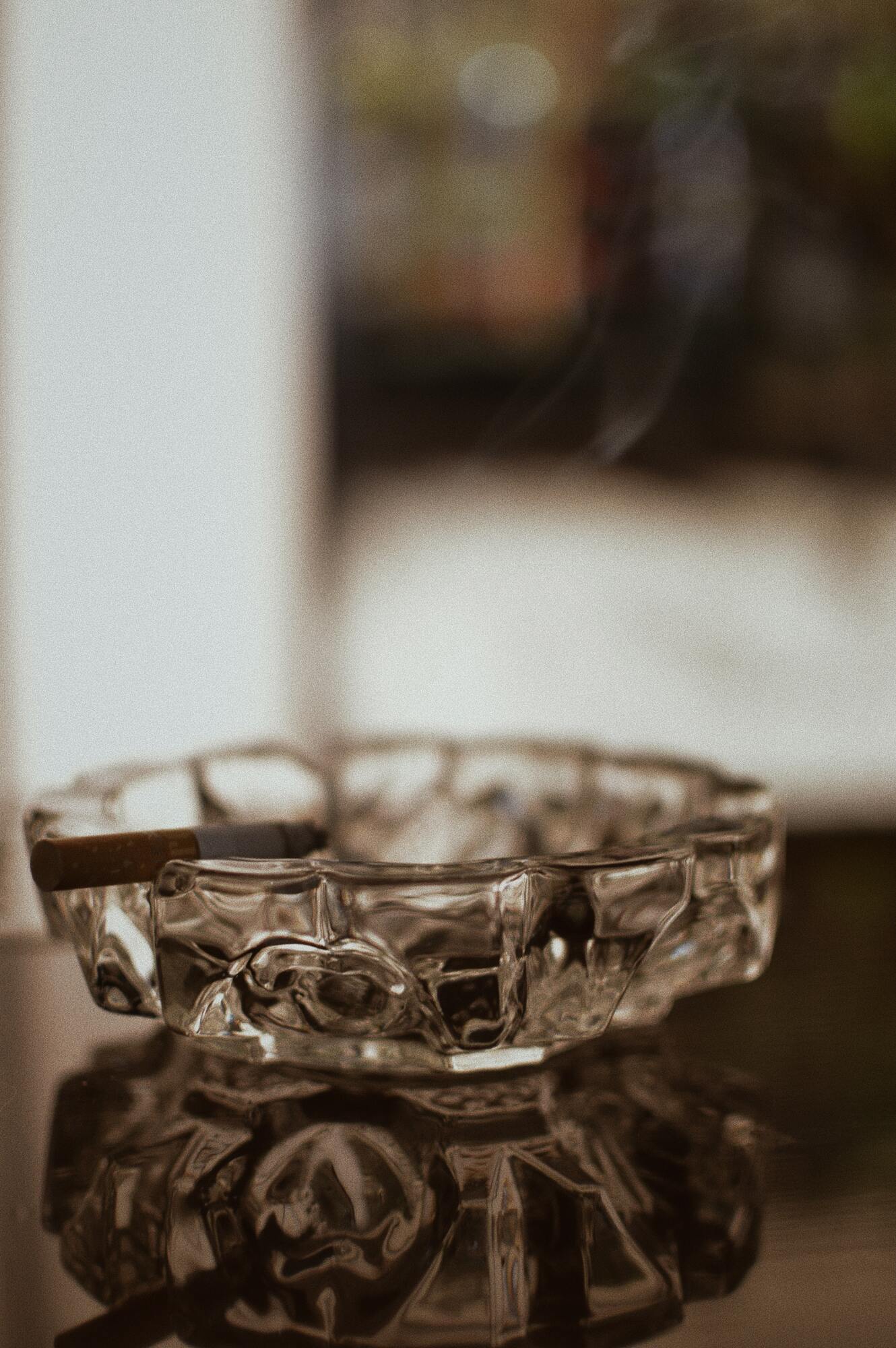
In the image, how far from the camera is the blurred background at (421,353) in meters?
1.88

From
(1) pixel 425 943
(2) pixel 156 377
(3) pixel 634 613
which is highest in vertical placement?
(2) pixel 156 377

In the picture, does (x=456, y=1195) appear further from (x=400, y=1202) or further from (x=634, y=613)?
(x=634, y=613)

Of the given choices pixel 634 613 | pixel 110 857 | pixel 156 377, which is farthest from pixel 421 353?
pixel 110 857

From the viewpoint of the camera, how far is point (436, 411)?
1.92 metres

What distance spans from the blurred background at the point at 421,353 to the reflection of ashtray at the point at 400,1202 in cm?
152

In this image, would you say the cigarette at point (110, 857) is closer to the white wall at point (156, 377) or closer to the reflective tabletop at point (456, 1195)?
the reflective tabletop at point (456, 1195)

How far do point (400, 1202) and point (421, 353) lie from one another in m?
1.65

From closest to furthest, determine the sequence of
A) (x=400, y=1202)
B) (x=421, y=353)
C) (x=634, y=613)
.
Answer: (x=400, y=1202) → (x=421, y=353) → (x=634, y=613)

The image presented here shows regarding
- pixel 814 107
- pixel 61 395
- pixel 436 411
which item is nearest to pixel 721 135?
pixel 814 107

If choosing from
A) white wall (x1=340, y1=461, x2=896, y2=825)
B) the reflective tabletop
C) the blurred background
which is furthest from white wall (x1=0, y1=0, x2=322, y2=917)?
the reflective tabletop

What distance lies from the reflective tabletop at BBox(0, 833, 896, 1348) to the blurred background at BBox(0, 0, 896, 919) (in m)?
1.50

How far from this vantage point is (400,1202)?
1.13ft

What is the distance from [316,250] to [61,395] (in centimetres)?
43

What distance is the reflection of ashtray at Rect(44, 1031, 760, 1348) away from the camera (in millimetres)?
295
